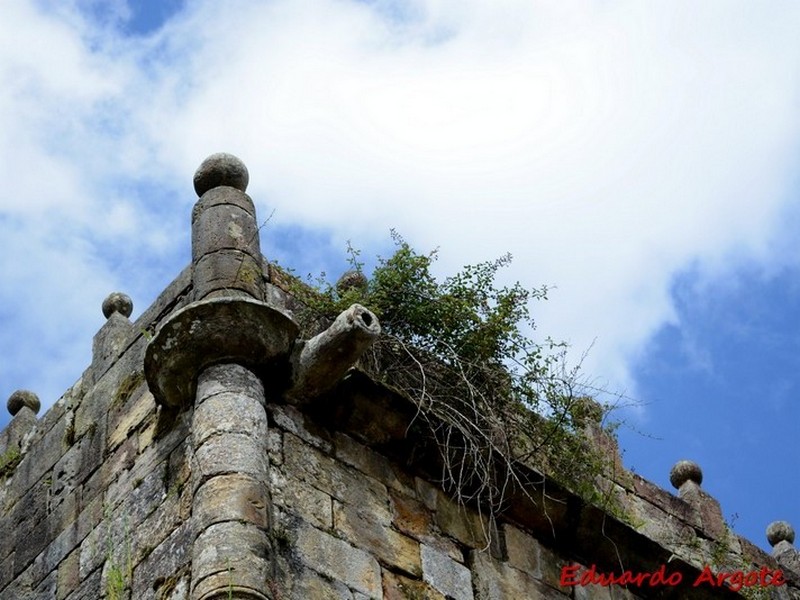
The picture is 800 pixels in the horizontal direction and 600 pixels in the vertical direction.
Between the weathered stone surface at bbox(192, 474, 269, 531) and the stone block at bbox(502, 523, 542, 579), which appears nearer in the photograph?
the weathered stone surface at bbox(192, 474, 269, 531)

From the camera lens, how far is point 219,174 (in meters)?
8.55

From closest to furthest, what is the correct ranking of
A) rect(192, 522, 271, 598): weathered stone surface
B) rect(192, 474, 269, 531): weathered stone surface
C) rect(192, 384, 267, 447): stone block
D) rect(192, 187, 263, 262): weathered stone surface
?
rect(192, 522, 271, 598): weathered stone surface → rect(192, 474, 269, 531): weathered stone surface → rect(192, 384, 267, 447): stone block → rect(192, 187, 263, 262): weathered stone surface

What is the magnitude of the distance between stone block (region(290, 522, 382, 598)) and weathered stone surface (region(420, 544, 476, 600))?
350mm

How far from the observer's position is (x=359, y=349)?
7.61 metres

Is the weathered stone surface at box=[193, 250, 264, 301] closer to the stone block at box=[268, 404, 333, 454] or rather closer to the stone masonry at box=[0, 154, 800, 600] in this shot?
the stone masonry at box=[0, 154, 800, 600]

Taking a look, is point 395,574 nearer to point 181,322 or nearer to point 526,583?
point 526,583

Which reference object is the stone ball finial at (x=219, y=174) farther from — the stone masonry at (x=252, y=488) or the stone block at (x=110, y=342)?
the stone block at (x=110, y=342)

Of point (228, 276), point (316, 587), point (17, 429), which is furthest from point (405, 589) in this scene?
point (17, 429)

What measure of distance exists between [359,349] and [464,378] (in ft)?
2.89

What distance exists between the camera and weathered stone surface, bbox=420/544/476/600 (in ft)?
25.3

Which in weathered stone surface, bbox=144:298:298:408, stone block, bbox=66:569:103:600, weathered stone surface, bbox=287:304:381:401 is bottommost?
A: stone block, bbox=66:569:103:600

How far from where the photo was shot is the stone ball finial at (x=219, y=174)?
28.1 ft

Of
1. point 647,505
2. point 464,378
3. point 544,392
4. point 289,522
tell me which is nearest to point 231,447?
point 289,522

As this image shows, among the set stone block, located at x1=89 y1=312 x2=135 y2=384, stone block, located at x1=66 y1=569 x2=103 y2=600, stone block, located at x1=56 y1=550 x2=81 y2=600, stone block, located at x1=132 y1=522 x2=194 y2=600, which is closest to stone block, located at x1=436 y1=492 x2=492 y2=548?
stone block, located at x1=132 y1=522 x2=194 y2=600
